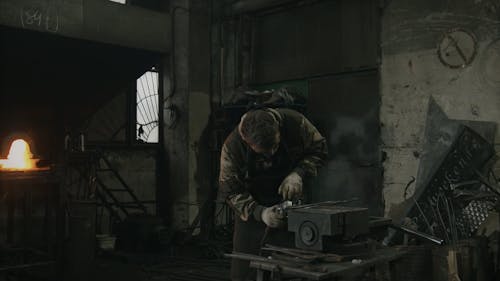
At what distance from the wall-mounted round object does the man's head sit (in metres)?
2.68

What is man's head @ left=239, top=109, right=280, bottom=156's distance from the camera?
2.54 meters

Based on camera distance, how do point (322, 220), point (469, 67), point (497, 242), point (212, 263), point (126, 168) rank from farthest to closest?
point (126, 168) < point (212, 263) < point (469, 67) < point (497, 242) < point (322, 220)

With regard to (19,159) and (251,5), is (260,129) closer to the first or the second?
(19,159)

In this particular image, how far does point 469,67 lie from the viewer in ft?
14.7

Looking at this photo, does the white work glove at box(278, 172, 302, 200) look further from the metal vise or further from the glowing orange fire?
the glowing orange fire

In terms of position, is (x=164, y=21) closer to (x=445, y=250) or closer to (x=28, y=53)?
(x=28, y=53)

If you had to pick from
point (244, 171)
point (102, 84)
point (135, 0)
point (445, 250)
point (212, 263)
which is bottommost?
point (212, 263)

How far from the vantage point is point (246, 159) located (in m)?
2.82

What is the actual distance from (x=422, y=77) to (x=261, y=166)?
2.65 m

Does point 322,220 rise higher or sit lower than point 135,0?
lower

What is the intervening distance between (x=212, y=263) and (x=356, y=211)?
3.28 metres

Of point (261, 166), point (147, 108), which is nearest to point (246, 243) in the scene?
point (261, 166)

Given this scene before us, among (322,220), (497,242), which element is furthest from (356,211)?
(497,242)

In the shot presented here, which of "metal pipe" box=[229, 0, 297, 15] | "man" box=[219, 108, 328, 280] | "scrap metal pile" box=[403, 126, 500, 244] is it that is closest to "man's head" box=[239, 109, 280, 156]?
"man" box=[219, 108, 328, 280]
